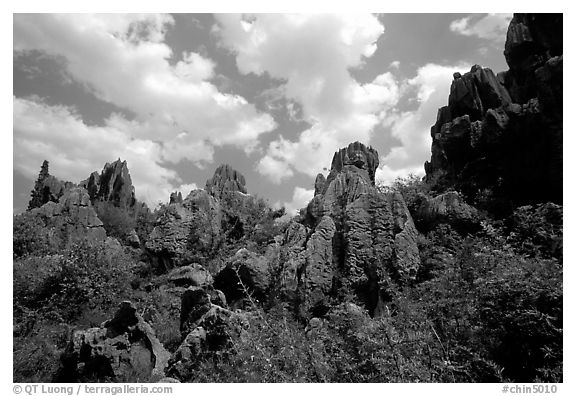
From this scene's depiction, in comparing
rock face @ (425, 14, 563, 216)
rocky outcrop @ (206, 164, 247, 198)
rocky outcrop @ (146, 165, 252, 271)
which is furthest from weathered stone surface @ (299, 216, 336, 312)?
rocky outcrop @ (206, 164, 247, 198)

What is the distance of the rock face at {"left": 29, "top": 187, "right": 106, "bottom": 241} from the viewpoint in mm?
27667

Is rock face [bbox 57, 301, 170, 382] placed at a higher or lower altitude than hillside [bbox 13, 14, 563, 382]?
lower

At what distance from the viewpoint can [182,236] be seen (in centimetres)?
1780

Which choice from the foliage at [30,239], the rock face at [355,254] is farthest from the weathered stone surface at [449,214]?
the foliage at [30,239]

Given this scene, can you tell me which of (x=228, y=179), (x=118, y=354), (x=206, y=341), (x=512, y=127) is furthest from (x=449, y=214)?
(x=228, y=179)

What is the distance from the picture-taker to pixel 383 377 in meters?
4.58

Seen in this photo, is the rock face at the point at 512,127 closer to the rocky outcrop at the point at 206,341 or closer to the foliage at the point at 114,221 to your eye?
the rocky outcrop at the point at 206,341

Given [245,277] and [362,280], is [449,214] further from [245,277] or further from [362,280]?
[245,277]

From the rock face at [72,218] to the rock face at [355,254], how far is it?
21.2m

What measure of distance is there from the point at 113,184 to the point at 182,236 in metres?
49.3

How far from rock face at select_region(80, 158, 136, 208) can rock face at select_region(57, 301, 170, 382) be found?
176 feet

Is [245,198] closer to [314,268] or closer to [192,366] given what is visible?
[314,268]

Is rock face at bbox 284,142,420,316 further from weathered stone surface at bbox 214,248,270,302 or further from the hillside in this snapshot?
weathered stone surface at bbox 214,248,270,302

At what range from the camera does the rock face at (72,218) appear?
2767 cm
